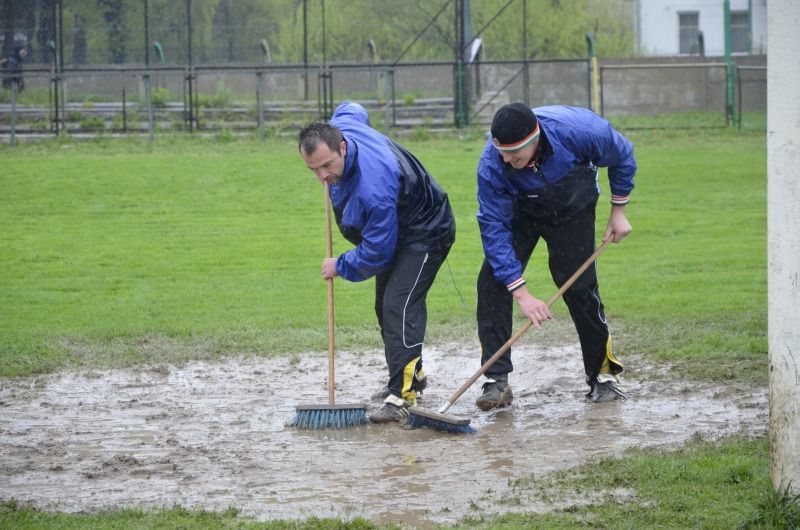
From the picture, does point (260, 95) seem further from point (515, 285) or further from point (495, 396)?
point (515, 285)

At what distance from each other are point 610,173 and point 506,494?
257 centimetres

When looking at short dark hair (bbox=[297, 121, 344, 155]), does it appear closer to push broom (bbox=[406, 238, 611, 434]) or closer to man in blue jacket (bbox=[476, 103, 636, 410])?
man in blue jacket (bbox=[476, 103, 636, 410])

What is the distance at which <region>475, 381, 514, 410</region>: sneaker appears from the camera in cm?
697

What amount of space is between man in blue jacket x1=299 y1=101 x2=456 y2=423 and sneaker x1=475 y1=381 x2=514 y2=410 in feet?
Result: 1.41

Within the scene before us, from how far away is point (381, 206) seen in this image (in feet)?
21.4

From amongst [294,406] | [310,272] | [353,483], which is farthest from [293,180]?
[353,483]

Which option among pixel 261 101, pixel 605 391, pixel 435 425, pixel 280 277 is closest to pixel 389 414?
pixel 435 425

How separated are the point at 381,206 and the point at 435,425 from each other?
131 cm

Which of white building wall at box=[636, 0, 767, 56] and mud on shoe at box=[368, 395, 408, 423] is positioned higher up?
white building wall at box=[636, 0, 767, 56]

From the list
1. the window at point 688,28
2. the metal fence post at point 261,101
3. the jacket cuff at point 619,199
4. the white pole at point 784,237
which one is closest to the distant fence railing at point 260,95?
the metal fence post at point 261,101

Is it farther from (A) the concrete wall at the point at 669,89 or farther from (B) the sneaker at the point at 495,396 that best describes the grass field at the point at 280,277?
(A) the concrete wall at the point at 669,89

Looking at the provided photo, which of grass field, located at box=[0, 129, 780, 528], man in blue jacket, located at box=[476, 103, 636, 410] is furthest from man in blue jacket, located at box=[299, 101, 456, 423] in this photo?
grass field, located at box=[0, 129, 780, 528]

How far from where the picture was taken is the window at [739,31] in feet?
144

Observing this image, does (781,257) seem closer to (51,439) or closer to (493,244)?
(493,244)
